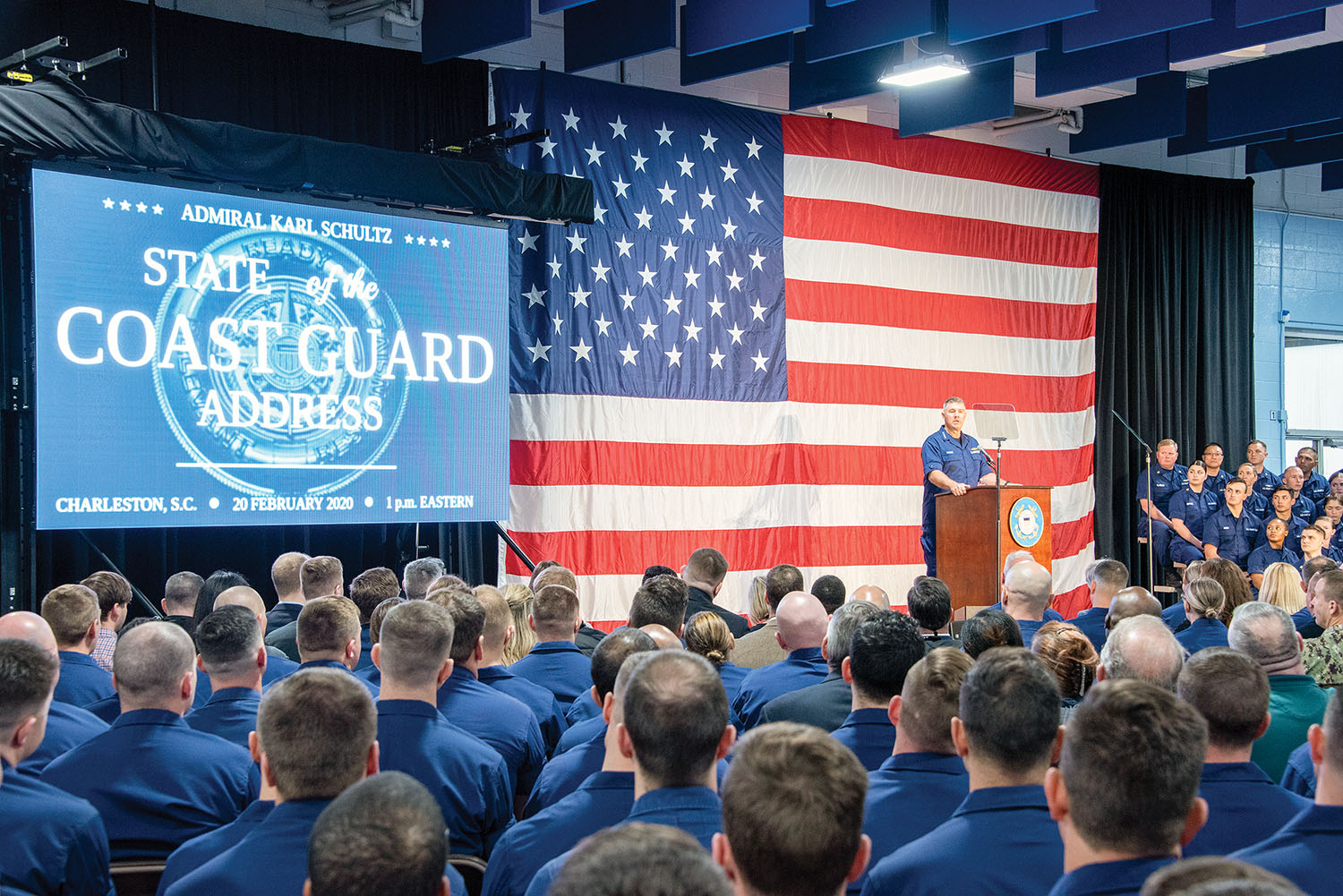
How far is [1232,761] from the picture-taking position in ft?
7.88

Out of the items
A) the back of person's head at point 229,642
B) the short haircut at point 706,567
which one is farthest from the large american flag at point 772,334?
the back of person's head at point 229,642

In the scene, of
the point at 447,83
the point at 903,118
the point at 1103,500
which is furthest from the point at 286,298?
the point at 1103,500

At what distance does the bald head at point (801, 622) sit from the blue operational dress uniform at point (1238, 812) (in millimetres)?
1781

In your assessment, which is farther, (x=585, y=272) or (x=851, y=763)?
(x=585, y=272)

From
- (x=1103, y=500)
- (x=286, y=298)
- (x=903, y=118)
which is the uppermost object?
(x=903, y=118)

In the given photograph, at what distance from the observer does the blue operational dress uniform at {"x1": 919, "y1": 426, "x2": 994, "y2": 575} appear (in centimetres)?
843

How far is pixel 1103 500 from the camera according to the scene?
11.1 meters

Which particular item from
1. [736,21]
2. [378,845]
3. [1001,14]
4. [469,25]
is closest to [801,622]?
[378,845]

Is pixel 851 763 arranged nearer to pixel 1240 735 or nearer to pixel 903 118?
pixel 1240 735

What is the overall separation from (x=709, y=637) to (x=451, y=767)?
1.24 metres

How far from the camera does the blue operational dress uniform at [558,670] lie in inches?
159

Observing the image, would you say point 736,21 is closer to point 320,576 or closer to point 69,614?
point 320,576

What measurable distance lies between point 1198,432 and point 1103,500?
4.76ft

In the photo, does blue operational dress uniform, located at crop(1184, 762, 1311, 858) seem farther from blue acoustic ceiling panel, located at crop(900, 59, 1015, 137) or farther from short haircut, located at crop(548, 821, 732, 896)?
blue acoustic ceiling panel, located at crop(900, 59, 1015, 137)
